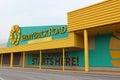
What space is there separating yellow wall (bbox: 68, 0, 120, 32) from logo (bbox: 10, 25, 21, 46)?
25.2 meters

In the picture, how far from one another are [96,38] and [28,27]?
74.7 feet

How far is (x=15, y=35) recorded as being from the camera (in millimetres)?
55906

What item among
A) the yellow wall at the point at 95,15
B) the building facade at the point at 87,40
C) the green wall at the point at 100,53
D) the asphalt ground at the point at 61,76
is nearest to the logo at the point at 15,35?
the building facade at the point at 87,40

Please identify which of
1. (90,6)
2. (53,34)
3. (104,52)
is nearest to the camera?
(90,6)

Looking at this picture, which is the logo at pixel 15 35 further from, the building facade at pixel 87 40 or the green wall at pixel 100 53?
the green wall at pixel 100 53

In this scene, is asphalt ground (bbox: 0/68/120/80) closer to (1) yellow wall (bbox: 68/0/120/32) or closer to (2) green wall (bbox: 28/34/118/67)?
(1) yellow wall (bbox: 68/0/120/32)

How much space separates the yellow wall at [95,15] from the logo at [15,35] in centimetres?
2516

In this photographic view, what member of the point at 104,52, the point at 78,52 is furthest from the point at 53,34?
the point at 104,52

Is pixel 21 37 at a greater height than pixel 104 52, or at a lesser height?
greater

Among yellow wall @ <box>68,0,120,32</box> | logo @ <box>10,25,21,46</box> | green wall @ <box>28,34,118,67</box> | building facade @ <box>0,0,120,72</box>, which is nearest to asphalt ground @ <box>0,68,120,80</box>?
building facade @ <box>0,0,120,72</box>

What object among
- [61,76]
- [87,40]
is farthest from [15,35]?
[61,76]

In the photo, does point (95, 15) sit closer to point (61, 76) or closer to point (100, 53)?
point (100, 53)

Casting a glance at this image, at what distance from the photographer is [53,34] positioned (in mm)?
42250

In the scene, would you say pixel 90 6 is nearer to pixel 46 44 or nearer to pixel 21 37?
pixel 46 44
